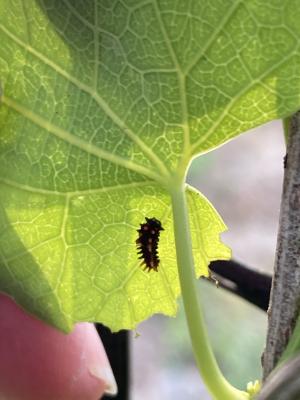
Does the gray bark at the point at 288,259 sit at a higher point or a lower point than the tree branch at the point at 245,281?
higher

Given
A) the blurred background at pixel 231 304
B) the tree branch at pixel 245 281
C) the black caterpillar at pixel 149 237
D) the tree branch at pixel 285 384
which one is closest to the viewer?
the tree branch at pixel 285 384

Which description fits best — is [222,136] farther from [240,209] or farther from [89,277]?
[240,209]

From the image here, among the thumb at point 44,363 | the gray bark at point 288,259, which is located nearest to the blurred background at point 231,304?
the thumb at point 44,363

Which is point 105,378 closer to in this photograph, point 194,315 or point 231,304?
point 194,315

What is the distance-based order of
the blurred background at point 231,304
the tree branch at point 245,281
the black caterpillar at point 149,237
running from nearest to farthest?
the black caterpillar at point 149,237
the tree branch at point 245,281
the blurred background at point 231,304

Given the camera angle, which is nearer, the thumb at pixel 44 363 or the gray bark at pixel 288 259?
the gray bark at pixel 288 259

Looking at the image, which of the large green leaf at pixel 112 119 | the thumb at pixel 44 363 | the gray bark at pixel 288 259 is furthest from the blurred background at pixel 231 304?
the gray bark at pixel 288 259

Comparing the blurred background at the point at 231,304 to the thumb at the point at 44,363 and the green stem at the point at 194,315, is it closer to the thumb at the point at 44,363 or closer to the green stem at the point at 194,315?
the thumb at the point at 44,363
